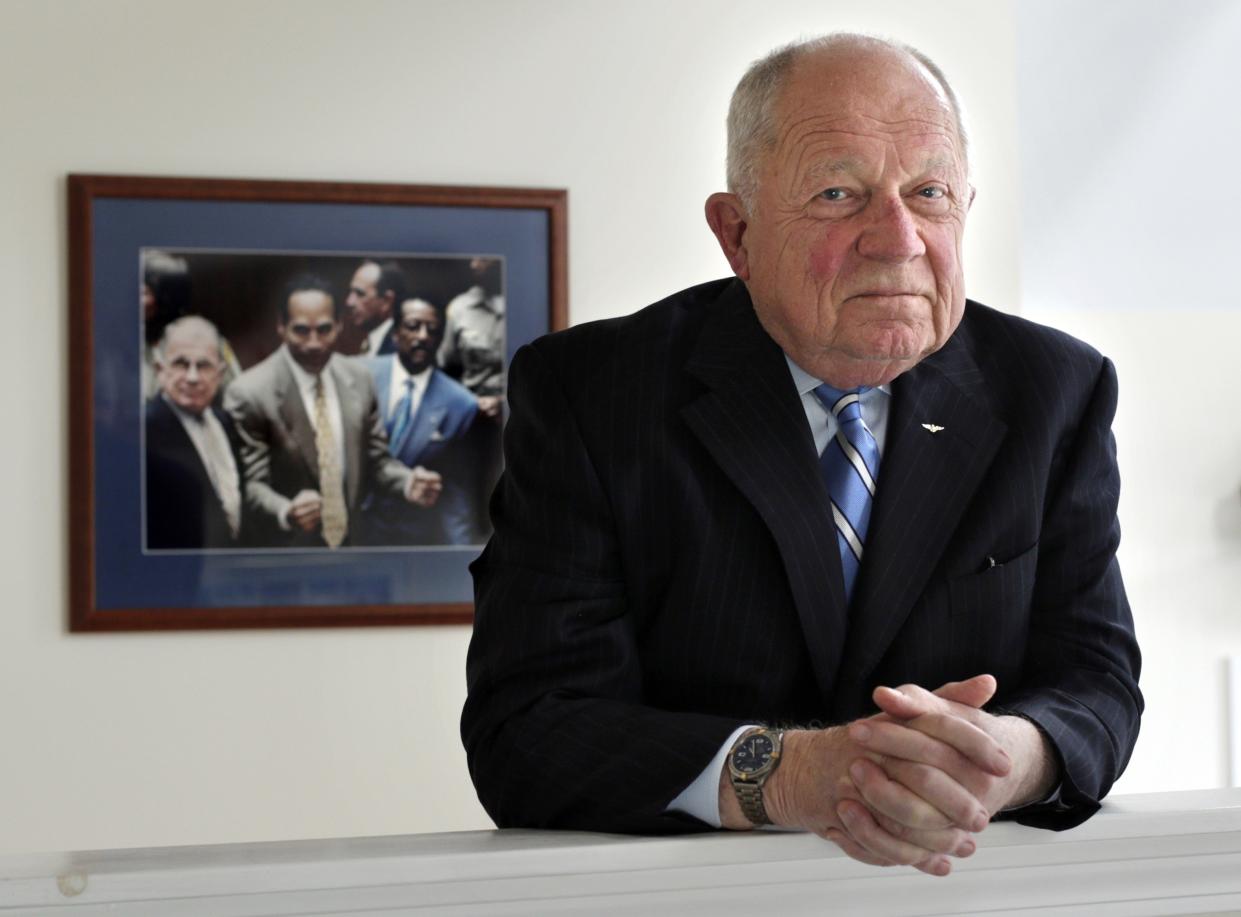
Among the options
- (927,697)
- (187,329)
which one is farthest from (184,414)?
(927,697)

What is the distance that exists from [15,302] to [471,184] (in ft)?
3.35

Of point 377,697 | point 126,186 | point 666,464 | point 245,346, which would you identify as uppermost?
point 126,186

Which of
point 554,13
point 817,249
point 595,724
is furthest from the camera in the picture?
point 554,13

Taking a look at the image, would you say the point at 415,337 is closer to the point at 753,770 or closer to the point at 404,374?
the point at 404,374

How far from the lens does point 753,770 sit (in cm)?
116

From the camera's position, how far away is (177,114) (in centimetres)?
311

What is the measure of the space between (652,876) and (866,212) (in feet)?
2.44

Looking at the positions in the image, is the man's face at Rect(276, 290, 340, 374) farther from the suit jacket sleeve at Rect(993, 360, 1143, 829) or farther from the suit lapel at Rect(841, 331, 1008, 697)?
the suit jacket sleeve at Rect(993, 360, 1143, 829)

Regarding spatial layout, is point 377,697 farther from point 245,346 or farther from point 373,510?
point 245,346

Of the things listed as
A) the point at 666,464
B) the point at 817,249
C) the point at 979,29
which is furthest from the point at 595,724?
the point at 979,29

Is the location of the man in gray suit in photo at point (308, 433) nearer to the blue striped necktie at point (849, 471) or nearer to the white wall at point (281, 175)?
the white wall at point (281, 175)

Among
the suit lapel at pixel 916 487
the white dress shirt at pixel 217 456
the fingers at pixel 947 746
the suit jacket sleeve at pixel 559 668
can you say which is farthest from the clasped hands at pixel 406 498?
the fingers at pixel 947 746

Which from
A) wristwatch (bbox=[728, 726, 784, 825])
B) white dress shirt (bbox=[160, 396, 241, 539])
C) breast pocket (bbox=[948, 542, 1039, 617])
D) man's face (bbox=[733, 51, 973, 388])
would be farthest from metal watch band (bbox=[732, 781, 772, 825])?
white dress shirt (bbox=[160, 396, 241, 539])

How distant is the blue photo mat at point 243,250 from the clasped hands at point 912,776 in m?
2.10
